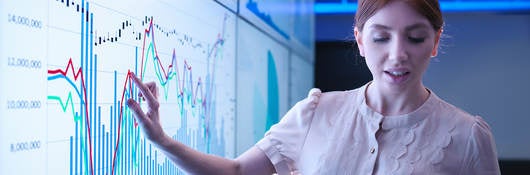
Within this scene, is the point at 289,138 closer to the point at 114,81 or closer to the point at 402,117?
the point at 402,117

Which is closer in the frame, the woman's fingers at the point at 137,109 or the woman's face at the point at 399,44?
the woman's fingers at the point at 137,109

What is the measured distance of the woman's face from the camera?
124cm

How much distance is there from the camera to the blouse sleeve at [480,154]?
4.10 ft

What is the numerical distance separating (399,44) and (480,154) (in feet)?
0.83

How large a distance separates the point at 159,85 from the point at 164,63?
6 cm

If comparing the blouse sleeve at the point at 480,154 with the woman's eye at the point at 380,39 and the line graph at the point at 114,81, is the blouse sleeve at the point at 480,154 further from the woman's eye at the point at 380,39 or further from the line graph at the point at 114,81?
the line graph at the point at 114,81

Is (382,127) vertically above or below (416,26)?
below

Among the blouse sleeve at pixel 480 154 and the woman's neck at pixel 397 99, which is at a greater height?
the woman's neck at pixel 397 99

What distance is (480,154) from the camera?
4.10ft

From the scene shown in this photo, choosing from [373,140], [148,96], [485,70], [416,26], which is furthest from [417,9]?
[485,70]

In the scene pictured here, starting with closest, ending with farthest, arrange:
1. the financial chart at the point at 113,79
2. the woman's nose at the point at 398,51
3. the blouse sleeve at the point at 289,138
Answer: the financial chart at the point at 113,79 < the woman's nose at the point at 398,51 < the blouse sleeve at the point at 289,138

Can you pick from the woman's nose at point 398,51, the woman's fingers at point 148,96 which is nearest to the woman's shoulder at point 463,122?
the woman's nose at point 398,51

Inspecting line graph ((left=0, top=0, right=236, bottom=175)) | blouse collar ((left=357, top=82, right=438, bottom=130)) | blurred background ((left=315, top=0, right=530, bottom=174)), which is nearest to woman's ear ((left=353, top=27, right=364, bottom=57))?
blouse collar ((left=357, top=82, right=438, bottom=130))

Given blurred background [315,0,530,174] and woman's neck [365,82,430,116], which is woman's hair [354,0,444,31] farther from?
blurred background [315,0,530,174]
